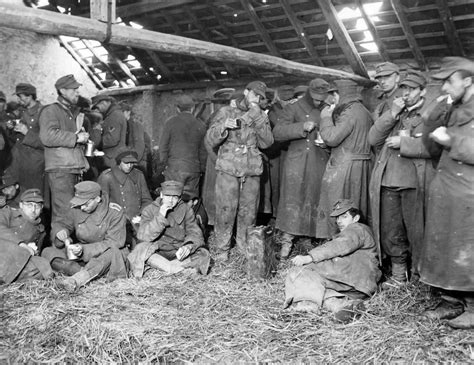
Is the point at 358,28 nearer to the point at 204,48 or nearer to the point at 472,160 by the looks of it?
the point at 204,48

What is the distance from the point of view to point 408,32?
7.25 metres

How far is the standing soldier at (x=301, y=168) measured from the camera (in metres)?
6.20

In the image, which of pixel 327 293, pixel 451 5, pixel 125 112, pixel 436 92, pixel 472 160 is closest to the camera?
pixel 472 160

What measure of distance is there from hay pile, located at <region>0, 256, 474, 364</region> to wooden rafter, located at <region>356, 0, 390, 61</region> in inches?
164

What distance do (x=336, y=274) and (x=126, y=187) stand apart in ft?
10.6

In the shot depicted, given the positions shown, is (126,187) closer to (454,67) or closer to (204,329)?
(204,329)

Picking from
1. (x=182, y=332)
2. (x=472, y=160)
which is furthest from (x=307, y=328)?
(x=472, y=160)

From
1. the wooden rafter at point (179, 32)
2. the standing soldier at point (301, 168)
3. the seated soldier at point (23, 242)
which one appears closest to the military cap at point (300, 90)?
the standing soldier at point (301, 168)

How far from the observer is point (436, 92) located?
7281 millimetres

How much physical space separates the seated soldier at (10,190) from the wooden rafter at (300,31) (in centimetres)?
463

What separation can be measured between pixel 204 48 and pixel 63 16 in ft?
5.93

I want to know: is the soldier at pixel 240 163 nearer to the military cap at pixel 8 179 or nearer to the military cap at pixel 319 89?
the military cap at pixel 319 89

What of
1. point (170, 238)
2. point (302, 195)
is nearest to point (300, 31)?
point (302, 195)

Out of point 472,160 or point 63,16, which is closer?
point 472,160
